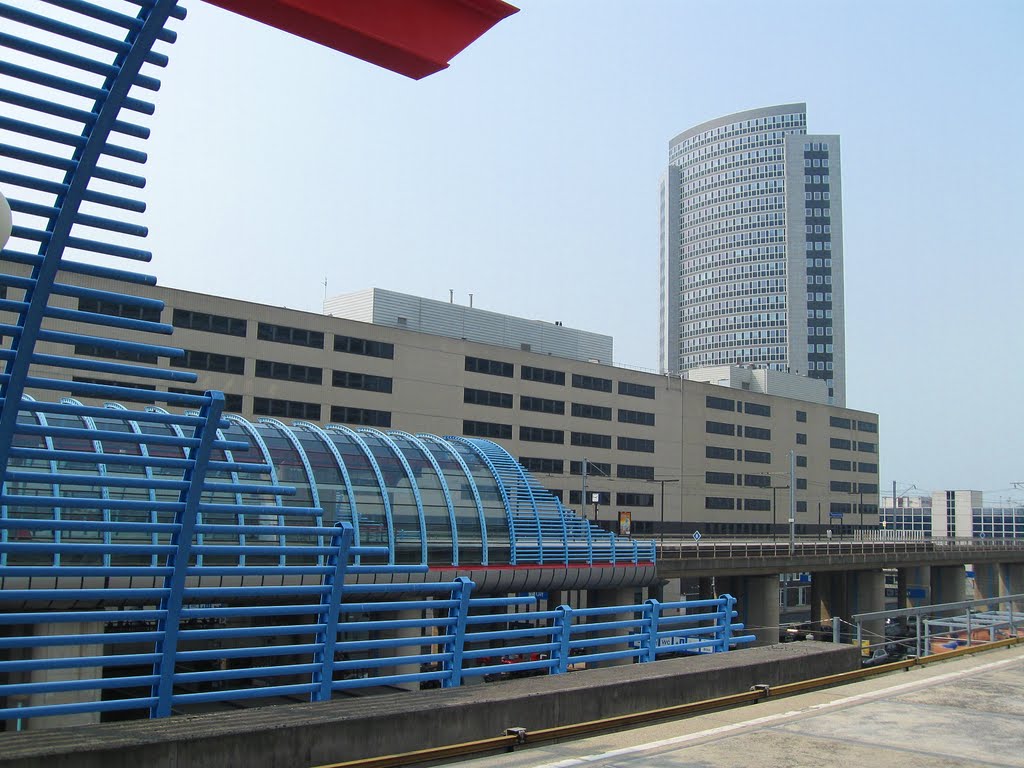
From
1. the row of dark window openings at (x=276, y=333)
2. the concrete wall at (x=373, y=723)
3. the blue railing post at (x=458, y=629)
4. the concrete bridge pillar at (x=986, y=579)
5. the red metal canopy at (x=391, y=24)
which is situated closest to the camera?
the red metal canopy at (x=391, y=24)

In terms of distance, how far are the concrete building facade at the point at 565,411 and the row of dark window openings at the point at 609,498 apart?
0.15 meters

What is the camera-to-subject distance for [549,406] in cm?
7594

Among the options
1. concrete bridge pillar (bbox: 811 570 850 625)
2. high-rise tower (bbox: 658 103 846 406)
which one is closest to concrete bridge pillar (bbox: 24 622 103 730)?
concrete bridge pillar (bbox: 811 570 850 625)

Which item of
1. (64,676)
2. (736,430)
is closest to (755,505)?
(736,430)

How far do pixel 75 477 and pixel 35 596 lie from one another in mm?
1259

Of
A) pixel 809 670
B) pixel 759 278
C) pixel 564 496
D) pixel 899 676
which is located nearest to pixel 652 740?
pixel 809 670

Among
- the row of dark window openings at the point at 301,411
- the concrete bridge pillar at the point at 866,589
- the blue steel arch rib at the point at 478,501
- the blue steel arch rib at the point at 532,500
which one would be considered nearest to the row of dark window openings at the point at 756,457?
the concrete bridge pillar at the point at 866,589

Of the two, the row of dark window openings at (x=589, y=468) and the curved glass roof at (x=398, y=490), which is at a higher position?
the row of dark window openings at (x=589, y=468)

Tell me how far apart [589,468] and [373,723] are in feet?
229

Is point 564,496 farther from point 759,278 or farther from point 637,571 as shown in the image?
point 759,278

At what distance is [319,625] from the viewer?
9602 millimetres

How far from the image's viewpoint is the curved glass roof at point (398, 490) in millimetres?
25141

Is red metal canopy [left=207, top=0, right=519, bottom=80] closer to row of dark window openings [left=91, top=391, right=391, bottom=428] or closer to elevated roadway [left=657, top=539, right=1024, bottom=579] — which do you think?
elevated roadway [left=657, top=539, right=1024, bottom=579]

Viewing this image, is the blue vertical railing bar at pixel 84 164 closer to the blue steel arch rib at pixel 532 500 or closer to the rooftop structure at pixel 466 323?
the blue steel arch rib at pixel 532 500
